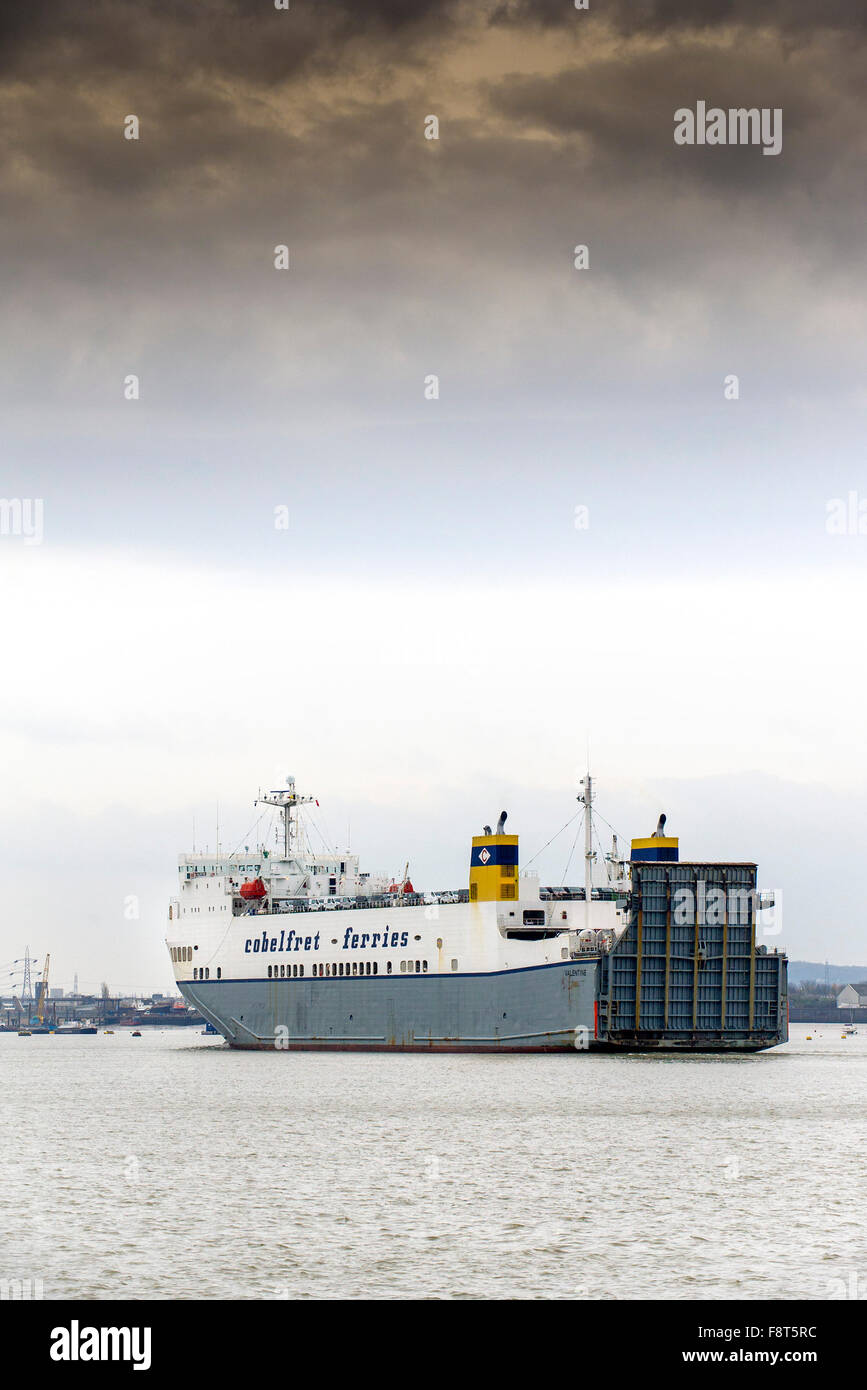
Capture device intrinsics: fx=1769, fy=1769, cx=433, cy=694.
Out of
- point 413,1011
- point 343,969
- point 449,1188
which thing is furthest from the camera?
point 343,969

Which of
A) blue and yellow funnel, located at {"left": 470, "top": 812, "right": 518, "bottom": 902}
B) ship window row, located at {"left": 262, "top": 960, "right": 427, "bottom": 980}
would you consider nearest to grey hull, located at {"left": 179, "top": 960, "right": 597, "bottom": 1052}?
ship window row, located at {"left": 262, "top": 960, "right": 427, "bottom": 980}

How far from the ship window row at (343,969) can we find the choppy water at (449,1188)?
14.2 metres

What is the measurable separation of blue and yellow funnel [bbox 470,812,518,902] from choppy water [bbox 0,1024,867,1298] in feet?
38.7

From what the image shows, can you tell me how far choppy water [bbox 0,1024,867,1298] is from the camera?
109 feet

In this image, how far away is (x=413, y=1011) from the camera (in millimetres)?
94625

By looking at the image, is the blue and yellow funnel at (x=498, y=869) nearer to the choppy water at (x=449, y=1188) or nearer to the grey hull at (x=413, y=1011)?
the grey hull at (x=413, y=1011)

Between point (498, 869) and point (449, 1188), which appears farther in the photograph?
point (498, 869)

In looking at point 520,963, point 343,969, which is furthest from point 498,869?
point 343,969

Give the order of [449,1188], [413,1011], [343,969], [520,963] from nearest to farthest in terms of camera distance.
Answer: [449,1188]
[520,963]
[413,1011]
[343,969]

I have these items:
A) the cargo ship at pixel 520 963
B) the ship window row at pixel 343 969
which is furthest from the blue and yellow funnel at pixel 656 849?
the ship window row at pixel 343 969

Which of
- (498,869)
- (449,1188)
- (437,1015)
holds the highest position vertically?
(498,869)

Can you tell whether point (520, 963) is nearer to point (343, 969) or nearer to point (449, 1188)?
point (343, 969)

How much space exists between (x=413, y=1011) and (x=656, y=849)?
1601 cm
